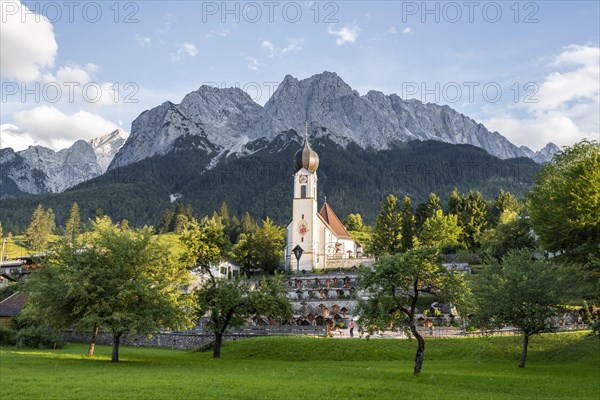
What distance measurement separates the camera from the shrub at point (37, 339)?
46.6 metres

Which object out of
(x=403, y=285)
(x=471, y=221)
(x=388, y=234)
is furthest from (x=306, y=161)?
(x=403, y=285)

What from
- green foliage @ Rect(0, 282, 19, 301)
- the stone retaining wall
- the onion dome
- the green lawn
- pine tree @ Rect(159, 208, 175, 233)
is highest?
the onion dome

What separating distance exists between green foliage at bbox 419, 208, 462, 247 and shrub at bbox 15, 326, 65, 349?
57268mm

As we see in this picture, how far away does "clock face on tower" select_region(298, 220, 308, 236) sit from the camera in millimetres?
92125

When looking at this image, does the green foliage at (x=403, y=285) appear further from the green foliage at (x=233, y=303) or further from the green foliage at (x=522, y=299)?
the green foliage at (x=233, y=303)

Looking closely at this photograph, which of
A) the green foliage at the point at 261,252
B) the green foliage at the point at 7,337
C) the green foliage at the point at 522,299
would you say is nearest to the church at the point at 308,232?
the green foliage at the point at 261,252

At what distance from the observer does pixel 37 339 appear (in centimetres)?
4684

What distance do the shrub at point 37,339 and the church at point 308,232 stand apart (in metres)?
46.0

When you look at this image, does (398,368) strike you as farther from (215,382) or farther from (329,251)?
(329,251)

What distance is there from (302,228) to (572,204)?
50.3 metres

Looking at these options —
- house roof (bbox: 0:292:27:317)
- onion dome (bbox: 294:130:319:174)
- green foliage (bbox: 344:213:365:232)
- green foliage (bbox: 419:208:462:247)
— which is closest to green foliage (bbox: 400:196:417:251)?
green foliage (bbox: 419:208:462:247)

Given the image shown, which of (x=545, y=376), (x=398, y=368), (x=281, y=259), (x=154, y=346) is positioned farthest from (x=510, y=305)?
(x=281, y=259)

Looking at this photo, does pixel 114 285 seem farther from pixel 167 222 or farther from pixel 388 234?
pixel 167 222

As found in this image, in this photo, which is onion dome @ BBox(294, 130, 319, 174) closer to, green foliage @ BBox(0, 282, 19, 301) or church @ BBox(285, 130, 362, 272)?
church @ BBox(285, 130, 362, 272)
